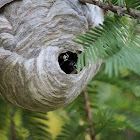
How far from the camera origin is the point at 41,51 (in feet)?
3.04

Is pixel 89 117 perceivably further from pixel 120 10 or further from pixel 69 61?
pixel 120 10

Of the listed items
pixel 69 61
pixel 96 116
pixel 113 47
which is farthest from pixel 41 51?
pixel 96 116

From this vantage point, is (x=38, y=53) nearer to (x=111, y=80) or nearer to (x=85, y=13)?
(x=85, y=13)

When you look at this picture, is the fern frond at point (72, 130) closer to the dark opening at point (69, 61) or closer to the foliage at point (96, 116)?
the foliage at point (96, 116)

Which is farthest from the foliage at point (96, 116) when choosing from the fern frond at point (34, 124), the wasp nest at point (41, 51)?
the wasp nest at point (41, 51)

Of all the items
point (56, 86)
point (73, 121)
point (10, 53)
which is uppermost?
point (10, 53)

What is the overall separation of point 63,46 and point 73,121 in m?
0.46

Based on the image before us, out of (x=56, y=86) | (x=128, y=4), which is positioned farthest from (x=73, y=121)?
(x=128, y=4)

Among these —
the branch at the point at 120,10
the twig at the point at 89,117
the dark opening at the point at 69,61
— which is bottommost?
the twig at the point at 89,117

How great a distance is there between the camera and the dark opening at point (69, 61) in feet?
3.19

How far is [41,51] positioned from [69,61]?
12 centimetres

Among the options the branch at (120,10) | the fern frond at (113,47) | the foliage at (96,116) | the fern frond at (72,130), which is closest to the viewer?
the fern frond at (113,47)

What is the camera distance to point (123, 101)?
104 cm

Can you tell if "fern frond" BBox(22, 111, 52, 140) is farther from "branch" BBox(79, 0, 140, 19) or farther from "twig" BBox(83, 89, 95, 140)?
"branch" BBox(79, 0, 140, 19)
